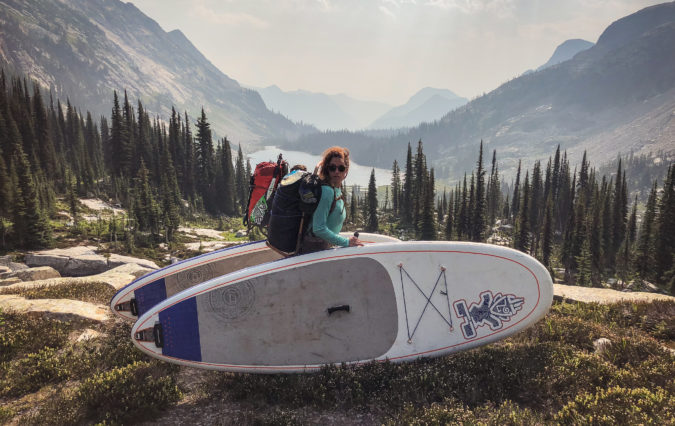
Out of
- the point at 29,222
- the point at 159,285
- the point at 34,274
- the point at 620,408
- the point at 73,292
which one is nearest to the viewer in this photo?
the point at 620,408

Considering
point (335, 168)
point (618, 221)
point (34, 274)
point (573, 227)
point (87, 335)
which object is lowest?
point (618, 221)

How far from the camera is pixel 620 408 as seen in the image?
14.0ft

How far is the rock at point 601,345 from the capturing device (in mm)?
5816

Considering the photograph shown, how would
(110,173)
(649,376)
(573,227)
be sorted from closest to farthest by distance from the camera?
(649,376), (573,227), (110,173)

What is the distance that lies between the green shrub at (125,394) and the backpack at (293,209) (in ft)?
8.78

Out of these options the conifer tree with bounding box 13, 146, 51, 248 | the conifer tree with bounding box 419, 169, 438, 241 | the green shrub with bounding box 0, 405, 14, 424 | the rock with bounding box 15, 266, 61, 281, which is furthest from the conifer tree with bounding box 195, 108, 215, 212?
the green shrub with bounding box 0, 405, 14, 424

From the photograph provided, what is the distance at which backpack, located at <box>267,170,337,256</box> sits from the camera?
5.17m

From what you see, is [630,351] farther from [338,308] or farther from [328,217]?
[328,217]

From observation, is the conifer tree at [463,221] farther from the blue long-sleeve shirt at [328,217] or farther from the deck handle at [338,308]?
the blue long-sleeve shirt at [328,217]

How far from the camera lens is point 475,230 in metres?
72.6

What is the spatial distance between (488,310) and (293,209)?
152 inches

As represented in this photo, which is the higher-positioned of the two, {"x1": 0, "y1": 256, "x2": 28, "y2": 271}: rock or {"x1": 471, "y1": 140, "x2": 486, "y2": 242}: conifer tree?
{"x1": 0, "y1": 256, "x2": 28, "y2": 271}: rock

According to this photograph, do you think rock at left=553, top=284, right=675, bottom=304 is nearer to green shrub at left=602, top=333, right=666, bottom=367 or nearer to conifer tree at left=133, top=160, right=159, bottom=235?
green shrub at left=602, top=333, right=666, bottom=367

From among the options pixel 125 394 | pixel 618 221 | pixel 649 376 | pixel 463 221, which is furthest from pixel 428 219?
pixel 125 394
